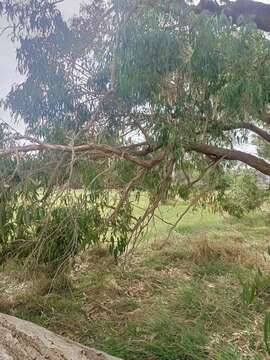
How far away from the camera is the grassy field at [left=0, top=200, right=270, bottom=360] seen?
3.58 metres

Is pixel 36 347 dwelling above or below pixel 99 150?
below

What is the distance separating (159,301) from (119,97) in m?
2.47

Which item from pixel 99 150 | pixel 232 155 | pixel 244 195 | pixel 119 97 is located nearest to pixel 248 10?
pixel 232 155

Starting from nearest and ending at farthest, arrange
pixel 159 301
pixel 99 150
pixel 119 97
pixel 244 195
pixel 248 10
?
1. pixel 99 150
2. pixel 119 97
3. pixel 248 10
4. pixel 159 301
5. pixel 244 195

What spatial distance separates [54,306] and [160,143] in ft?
8.01

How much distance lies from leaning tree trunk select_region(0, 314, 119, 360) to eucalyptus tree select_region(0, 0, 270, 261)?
1356 mm

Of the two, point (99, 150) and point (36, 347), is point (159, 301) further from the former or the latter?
point (36, 347)

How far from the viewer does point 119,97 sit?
3980 mm

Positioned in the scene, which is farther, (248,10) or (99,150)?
(248,10)

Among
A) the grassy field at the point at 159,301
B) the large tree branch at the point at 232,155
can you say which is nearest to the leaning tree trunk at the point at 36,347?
the grassy field at the point at 159,301

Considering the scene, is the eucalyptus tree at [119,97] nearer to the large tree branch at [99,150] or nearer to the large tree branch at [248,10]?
the large tree branch at [99,150]

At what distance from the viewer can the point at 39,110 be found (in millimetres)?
4016

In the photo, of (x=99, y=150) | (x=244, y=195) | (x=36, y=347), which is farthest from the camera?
(x=244, y=195)

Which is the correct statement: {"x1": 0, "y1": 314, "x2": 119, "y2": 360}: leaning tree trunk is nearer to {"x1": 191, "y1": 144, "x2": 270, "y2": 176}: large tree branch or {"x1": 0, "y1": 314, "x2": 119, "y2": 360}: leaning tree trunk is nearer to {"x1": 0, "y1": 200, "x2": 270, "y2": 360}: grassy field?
{"x1": 0, "y1": 200, "x2": 270, "y2": 360}: grassy field
